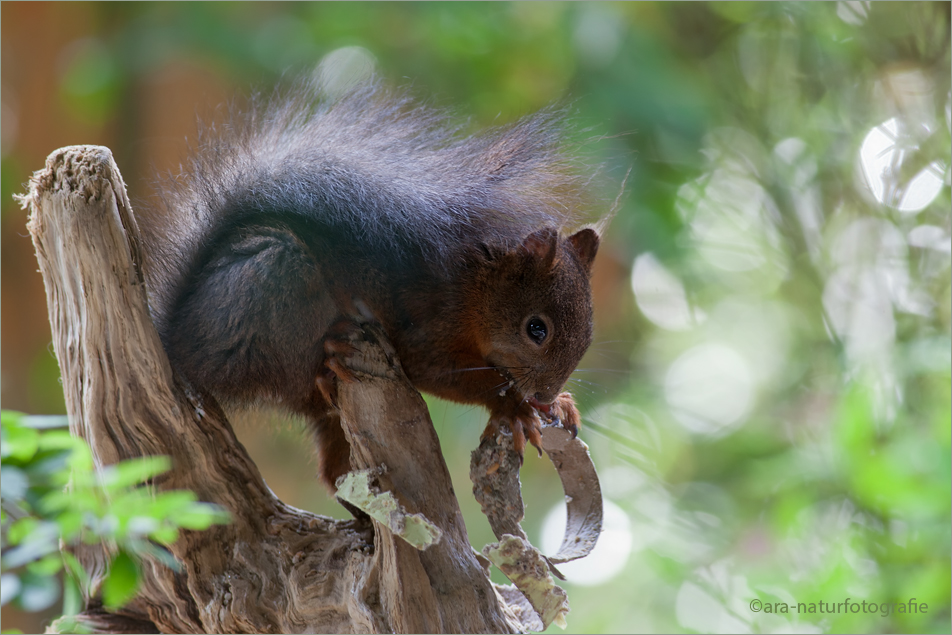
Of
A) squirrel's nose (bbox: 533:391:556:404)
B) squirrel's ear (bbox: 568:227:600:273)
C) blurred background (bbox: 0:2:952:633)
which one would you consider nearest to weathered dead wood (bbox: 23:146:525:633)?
squirrel's nose (bbox: 533:391:556:404)

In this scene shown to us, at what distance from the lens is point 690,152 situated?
2787 millimetres

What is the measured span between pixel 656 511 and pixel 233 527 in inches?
82.1

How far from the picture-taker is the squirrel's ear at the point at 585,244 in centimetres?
166

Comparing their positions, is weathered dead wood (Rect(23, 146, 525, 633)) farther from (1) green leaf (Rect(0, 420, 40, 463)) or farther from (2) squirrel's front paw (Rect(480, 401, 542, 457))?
(1) green leaf (Rect(0, 420, 40, 463))

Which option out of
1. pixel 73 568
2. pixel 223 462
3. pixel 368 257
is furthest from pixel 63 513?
pixel 368 257

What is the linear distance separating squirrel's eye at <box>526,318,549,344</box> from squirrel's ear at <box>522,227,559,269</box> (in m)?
0.11

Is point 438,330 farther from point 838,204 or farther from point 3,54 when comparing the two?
point 3,54

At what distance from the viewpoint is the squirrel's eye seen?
1.52 meters

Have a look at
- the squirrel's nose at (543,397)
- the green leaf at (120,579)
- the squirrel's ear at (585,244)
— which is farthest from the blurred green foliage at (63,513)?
the squirrel's ear at (585,244)

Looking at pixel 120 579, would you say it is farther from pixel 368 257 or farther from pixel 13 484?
pixel 368 257

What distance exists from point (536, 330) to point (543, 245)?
16 centimetres

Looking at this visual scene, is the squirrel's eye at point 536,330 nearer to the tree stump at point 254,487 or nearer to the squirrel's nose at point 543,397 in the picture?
the squirrel's nose at point 543,397

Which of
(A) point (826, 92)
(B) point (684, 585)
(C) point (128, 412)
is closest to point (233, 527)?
(C) point (128, 412)

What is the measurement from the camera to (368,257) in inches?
54.5
